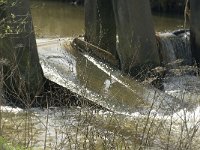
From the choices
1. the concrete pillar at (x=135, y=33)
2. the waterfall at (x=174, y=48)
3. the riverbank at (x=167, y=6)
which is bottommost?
the riverbank at (x=167, y=6)

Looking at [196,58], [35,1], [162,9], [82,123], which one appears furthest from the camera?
[35,1]

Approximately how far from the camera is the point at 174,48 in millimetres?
12750

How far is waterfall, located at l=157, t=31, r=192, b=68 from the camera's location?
40.6 feet

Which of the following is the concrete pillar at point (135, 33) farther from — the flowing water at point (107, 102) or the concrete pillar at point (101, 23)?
the concrete pillar at point (101, 23)

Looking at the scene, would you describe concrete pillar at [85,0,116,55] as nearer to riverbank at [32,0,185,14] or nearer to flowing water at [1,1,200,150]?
flowing water at [1,1,200,150]

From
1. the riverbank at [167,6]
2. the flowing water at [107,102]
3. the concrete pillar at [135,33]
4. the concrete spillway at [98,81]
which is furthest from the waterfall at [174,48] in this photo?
the riverbank at [167,6]

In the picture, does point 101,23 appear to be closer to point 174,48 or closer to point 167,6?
point 174,48

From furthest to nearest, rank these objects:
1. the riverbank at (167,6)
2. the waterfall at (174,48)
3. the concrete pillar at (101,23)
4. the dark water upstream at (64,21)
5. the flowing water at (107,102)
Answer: the riverbank at (167,6), the dark water upstream at (64,21), the waterfall at (174,48), the concrete pillar at (101,23), the flowing water at (107,102)

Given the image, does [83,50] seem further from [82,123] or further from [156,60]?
[82,123]

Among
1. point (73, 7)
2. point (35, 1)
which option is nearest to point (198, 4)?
point (73, 7)

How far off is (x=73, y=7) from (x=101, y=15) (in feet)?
40.9

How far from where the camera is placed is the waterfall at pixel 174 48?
12.4 m

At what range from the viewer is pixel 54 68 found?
10.4 m

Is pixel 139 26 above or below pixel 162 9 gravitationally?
above
